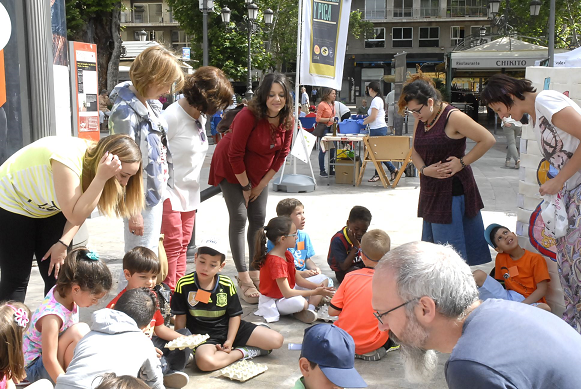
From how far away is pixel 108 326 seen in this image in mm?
2709

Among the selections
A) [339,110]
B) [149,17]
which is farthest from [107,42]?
[149,17]

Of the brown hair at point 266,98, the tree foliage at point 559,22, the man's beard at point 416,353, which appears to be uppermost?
the tree foliage at point 559,22

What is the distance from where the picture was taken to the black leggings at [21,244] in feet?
10.6

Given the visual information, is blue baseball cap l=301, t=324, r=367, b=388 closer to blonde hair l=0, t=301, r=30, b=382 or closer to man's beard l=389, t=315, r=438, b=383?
man's beard l=389, t=315, r=438, b=383

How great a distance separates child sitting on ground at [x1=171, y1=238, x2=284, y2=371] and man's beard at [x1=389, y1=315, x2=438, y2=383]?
1991 mm

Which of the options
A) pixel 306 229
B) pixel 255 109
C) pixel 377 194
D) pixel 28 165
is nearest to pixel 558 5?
pixel 377 194

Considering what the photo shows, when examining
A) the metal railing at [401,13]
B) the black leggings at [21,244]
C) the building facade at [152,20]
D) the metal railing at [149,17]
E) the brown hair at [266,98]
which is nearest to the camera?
the black leggings at [21,244]

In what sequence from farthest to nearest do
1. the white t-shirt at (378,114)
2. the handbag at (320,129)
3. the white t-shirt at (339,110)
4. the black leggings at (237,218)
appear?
the white t-shirt at (339,110), the handbag at (320,129), the white t-shirt at (378,114), the black leggings at (237,218)

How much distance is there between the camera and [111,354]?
8.66 ft

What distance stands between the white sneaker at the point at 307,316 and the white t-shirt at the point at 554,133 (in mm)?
1936

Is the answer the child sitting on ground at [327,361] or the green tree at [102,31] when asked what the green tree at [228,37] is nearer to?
the green tree at [102,31]

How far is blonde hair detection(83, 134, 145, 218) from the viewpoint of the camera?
10.1 ft

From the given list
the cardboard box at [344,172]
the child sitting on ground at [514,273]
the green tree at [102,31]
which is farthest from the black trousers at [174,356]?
the green tree at [102,31]

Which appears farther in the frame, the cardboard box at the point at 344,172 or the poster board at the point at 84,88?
the cardboard box at the point at 344,172
